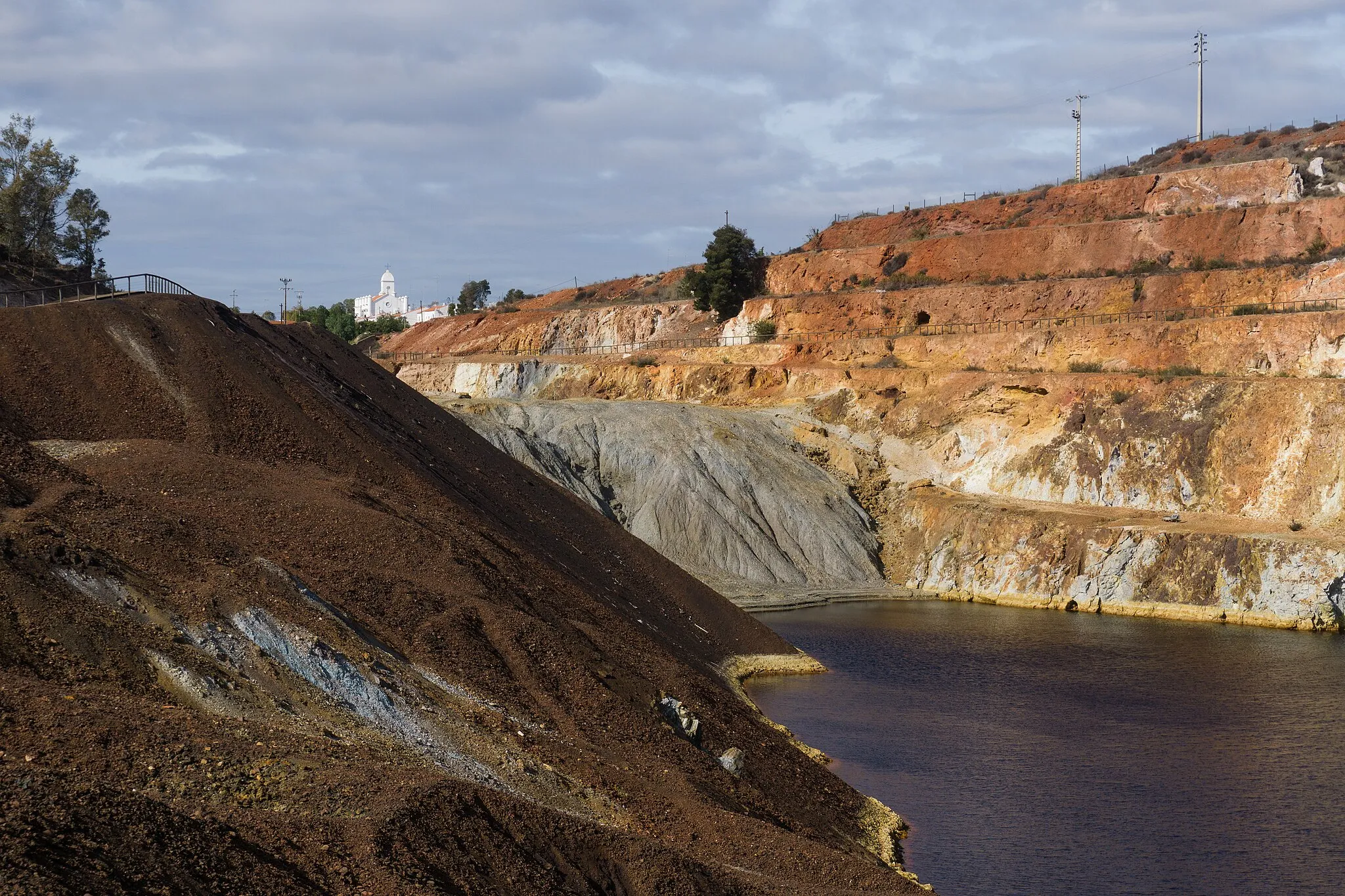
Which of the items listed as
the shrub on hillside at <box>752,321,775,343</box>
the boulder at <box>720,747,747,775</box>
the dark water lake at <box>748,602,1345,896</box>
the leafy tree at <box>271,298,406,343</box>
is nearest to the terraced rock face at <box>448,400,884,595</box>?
the dark water lake at <box>748,602,1345,896</box>

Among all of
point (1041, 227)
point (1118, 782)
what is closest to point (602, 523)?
point (1118, 782)

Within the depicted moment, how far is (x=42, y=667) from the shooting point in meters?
17.2

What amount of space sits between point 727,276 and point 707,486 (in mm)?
36096

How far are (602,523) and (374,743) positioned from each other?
2602 centimetres

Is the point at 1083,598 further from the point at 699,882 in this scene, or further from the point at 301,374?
the point at 699,882

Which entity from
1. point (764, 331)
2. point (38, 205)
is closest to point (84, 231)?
point (38, 205)

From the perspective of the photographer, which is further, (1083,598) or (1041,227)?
(1041,227)

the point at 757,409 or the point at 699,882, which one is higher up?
the point at 757,409

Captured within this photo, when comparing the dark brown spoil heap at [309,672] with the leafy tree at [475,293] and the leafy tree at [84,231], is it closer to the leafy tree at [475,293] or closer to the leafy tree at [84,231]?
the leafy tree at [84,231]

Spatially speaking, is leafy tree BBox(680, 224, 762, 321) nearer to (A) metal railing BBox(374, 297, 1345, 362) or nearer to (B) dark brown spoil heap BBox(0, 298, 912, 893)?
(A) metal railing BBox(374, 297, 1345, 362)

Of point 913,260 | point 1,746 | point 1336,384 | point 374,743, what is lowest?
point 374,743

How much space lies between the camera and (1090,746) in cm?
3067

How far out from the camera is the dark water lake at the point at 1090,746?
22812 mm

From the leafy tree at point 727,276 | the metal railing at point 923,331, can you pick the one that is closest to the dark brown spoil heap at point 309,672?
the metal railing at point 923,331
